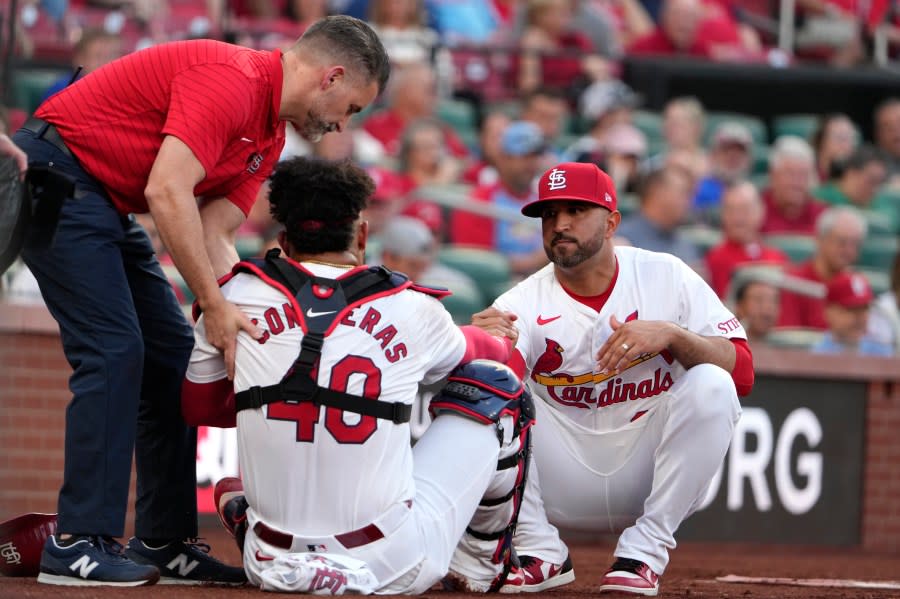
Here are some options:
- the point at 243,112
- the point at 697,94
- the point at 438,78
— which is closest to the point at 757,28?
the point at 697,94

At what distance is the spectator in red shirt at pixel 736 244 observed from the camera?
31.9 ft

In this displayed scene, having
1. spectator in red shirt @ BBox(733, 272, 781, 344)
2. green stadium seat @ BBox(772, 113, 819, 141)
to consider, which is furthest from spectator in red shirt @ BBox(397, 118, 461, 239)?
green stadium seat @ BBox(772, 113, 819, 141)

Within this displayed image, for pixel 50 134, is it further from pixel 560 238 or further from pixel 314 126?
pixel 560 238

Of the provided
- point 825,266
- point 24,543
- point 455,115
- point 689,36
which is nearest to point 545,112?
point 455,115

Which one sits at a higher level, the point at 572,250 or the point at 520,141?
the point at 520,141

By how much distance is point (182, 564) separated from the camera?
4.79 metres

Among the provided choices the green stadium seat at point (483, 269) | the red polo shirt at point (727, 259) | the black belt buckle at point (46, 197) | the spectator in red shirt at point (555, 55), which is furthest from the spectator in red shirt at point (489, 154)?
the black belt buckle at point (46, 197)

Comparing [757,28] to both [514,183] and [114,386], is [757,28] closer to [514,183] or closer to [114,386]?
[514,183]

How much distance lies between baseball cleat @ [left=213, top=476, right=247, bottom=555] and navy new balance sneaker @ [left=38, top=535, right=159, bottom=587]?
0.34 metres

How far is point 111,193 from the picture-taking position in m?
4.50

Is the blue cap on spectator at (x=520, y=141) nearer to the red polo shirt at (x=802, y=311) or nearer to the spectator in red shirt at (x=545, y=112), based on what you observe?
the spectator in red shirt at (x=545, y=112)

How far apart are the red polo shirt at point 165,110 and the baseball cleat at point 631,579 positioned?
6.04 feet

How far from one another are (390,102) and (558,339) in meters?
6.30

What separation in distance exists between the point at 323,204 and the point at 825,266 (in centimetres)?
633
